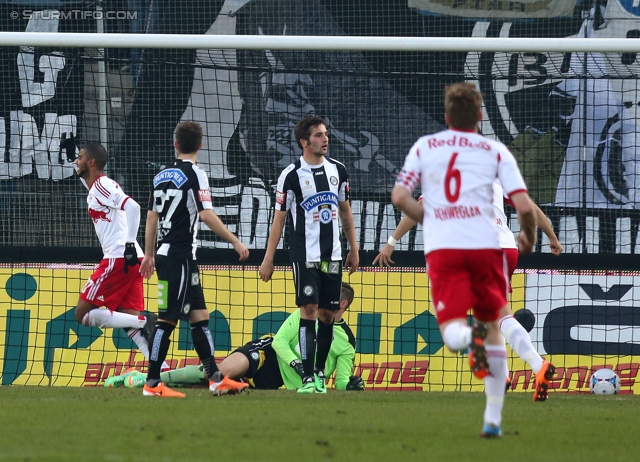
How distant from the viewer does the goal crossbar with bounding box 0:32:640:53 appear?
9523mm

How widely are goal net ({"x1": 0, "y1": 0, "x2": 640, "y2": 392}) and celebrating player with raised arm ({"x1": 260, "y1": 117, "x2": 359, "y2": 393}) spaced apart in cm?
165

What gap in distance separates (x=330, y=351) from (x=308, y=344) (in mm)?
1412

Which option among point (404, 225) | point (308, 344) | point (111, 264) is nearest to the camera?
point (404, 225)

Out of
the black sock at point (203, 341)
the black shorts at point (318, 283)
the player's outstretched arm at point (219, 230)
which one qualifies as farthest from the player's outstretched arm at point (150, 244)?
the black shorts at point (318, 283)

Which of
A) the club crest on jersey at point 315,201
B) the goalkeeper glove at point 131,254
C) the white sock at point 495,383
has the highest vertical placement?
the club crest on jersey at point 315,201

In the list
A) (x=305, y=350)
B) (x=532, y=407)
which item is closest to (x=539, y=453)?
(x=532, y=407)

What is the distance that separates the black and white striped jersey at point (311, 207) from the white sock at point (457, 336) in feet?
10.5

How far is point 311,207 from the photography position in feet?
27.6

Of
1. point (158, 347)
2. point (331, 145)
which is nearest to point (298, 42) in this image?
point (158, 347)

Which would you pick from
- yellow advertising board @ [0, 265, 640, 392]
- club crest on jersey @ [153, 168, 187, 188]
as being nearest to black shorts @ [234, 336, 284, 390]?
yellow advertising board @ [0, 265, 640, 392]

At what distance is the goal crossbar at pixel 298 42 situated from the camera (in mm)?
9523

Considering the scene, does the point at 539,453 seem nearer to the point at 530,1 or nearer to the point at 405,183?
the point at 405,183

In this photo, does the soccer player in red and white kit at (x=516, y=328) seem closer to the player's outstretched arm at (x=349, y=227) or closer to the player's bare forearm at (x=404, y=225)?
the player's bare forearm at (x=404, y=225)

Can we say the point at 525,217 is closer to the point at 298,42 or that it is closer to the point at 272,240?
the point at 272,240
